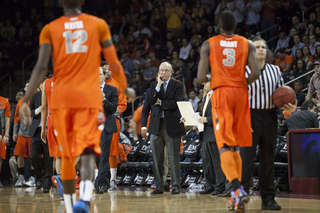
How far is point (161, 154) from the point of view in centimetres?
852

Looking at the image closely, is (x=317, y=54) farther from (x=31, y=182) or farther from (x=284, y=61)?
(x=31, y=182)

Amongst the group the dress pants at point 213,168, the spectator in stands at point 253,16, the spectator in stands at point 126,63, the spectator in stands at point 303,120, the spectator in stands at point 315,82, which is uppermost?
the spectator in stands at point 253,16

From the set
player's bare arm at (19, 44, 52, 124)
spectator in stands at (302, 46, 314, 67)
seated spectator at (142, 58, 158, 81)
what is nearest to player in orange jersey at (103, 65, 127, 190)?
player's bare arm at (19, 44, 52, 124)

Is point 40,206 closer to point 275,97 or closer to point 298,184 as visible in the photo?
point 275,97

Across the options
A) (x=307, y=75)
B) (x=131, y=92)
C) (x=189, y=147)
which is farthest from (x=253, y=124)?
(x=307, y=75)

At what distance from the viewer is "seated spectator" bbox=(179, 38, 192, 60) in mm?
17120

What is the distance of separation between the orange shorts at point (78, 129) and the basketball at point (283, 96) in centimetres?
225

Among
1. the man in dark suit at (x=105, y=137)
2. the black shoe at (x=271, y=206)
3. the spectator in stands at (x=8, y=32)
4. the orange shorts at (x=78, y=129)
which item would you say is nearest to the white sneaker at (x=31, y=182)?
the man in dark suit at (x=105, y=137)

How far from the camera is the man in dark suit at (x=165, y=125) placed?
8430 mm

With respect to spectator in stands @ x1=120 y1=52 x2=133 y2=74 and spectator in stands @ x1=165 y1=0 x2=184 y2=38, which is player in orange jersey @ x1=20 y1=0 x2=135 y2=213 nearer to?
spectator in stands @ x1=120 y1=52 x2=133 y2=74

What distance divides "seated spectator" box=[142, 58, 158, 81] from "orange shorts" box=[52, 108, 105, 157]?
1248 cm

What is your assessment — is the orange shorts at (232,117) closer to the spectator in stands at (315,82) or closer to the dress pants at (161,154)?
the dress pants at (161,154)

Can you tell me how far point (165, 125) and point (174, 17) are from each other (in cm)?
1065

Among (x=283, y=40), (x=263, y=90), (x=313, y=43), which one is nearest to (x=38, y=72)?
(x=263, y=90)
